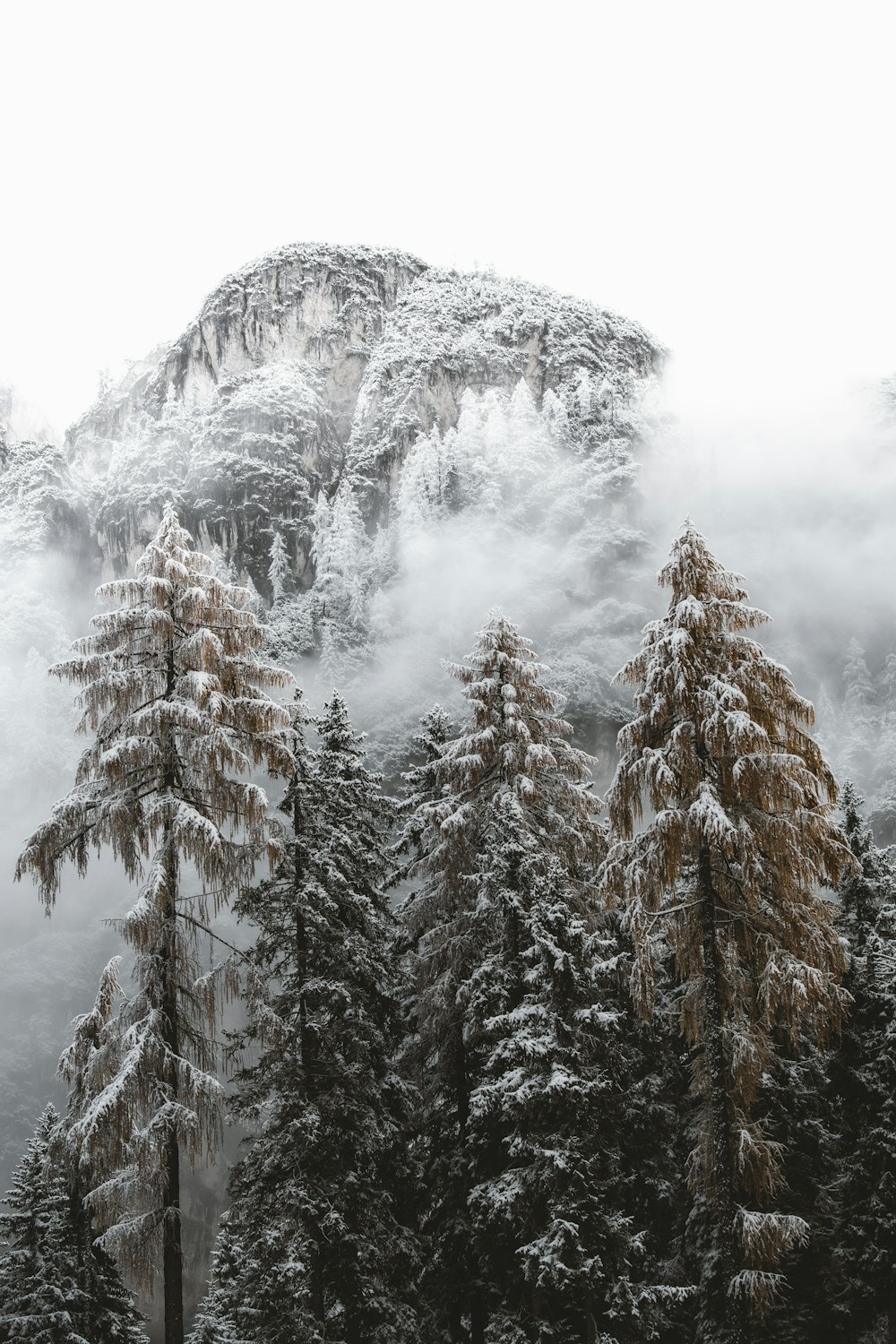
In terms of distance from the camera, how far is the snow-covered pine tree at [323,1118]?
1383 cm

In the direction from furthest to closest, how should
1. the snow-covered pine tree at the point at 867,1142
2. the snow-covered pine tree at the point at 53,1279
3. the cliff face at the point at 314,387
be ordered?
the cliff face at the point at 314,387 < the snow-covered pine tree at the point at 53,1279 < the snow-covered pine tree at the point at 867,1142

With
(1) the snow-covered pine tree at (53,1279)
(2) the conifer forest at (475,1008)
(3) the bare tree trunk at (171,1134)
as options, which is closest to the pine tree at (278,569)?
(2) the conifer forest at (475,1008)

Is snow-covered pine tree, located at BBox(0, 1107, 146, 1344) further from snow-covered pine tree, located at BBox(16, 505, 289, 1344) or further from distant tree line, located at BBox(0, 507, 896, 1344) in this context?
snow-covered pine tree, located at BBox(16, 505, 289, 1344)

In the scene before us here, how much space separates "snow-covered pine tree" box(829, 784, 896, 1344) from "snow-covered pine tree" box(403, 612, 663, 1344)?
15.9ft

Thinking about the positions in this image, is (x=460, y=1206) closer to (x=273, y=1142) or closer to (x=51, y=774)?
(x=273, y=1142)

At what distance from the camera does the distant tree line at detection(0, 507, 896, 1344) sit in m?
10.0

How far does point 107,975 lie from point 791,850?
778 cm

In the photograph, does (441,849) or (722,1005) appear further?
(441,849)

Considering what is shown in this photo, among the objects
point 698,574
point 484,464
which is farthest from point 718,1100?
point 484,464

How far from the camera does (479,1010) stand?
15164mm

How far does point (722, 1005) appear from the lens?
34.3 feet

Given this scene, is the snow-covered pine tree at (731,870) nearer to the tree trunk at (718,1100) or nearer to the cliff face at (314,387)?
the tree trunk at (718,1100)

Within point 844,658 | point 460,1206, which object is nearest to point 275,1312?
point 460,1206

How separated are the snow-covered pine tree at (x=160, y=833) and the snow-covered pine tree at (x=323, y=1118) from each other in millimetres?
2434
